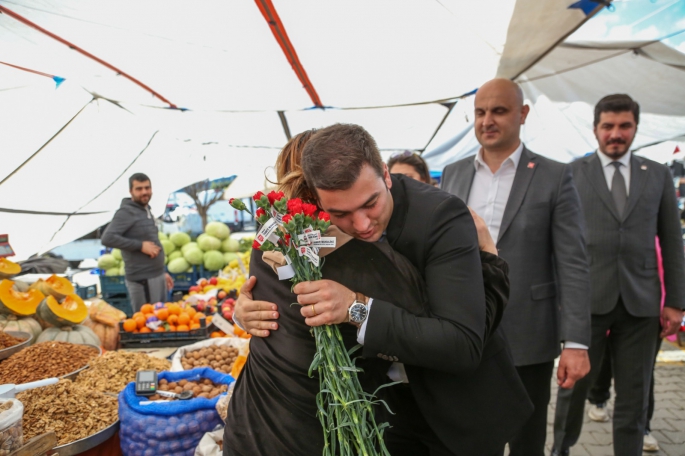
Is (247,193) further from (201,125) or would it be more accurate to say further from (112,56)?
(112,56)

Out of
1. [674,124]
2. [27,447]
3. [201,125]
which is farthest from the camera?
[201,125]

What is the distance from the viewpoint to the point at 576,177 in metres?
2.89

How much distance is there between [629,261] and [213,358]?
2603 millimetres

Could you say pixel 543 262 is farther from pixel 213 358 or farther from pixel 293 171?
pixel 213 358

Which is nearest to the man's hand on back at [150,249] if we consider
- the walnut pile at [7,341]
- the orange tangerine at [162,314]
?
the orange tangerine at [162,314]

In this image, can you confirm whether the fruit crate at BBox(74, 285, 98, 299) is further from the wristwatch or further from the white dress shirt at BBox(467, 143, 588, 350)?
the wristwatch

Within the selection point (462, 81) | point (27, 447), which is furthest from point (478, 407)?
point (462, 81)

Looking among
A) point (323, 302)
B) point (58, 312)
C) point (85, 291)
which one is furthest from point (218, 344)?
A: point (85, 291)

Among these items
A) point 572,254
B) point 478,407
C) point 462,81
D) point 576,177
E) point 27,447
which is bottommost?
point 27,447

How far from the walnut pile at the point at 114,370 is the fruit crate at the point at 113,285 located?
391 cm

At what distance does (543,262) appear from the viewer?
2160 millimetres

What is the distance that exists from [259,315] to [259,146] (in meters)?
7.42

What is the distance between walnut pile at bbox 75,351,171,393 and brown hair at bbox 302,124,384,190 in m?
1.95

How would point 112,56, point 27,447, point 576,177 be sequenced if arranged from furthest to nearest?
point 112,56 → point 576,177 → point 27,447
